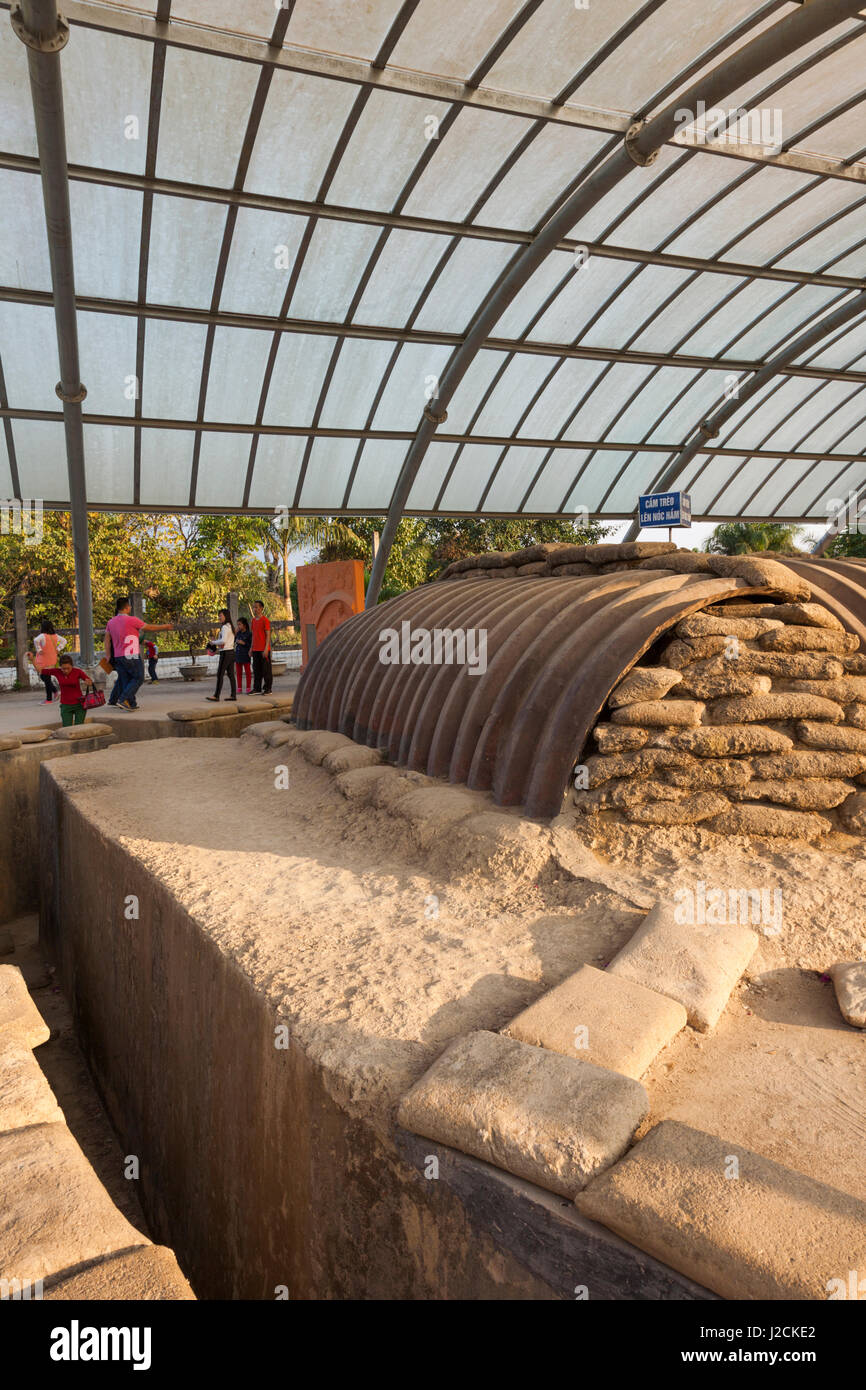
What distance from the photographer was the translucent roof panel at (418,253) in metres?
10.1

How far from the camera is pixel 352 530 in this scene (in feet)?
111

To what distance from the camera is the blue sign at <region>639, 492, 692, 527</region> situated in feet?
41.0

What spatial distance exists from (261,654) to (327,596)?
1789 millimetres

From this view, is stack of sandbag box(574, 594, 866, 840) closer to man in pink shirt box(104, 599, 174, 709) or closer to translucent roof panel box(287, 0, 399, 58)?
translucent roof panel box(287, 0, 399, 58)

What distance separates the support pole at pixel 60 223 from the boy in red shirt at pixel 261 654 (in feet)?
10.9

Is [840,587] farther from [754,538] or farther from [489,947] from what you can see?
[754,538]

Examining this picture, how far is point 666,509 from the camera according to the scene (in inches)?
500

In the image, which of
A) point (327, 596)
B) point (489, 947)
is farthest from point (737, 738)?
point (327, 596)

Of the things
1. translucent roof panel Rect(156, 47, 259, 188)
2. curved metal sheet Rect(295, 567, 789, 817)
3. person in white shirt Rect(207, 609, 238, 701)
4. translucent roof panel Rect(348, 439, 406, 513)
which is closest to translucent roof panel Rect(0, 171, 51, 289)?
translucent roof panel Rect(156, 47, 259, 188)

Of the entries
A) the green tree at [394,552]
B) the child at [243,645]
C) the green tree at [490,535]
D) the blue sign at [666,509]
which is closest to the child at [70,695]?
the child at [243,645]

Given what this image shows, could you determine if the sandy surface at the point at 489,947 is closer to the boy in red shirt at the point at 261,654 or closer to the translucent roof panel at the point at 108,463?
the boy in red shirt at the point at 261,654

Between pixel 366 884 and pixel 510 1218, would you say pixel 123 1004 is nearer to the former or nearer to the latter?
pixel 366 884

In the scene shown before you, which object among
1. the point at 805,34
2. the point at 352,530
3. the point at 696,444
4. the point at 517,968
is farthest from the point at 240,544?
the point at 517,968

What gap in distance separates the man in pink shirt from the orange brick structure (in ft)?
10.7
